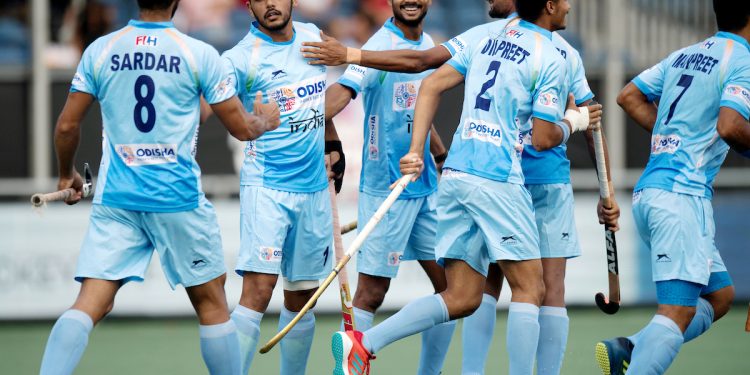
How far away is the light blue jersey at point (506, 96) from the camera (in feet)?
17.7

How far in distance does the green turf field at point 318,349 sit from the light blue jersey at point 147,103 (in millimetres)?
2483

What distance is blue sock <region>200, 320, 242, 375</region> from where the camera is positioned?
17.3ft

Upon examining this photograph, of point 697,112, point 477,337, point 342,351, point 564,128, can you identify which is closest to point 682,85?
point 697,112

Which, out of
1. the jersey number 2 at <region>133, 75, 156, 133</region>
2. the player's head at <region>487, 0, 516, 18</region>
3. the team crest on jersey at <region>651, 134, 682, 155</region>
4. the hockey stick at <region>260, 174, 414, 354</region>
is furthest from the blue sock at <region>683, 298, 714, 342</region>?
the jersey number 2 at <region>133, 75, 156, 133</region>

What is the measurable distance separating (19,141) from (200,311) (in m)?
6.74

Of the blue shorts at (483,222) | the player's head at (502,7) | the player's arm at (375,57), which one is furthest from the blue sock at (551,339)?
the player's head at (502,7)

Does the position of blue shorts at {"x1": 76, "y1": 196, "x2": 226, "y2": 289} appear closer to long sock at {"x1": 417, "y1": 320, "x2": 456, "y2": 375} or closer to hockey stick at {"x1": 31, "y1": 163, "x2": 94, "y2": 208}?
hockey stick at {"x1": 31, "y1": 163, "x2": 94, "y2": 208}

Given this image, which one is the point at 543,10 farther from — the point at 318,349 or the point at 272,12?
the point at 318,349

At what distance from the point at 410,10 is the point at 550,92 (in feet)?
3.89

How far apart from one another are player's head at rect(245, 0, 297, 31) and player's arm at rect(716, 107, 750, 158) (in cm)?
210

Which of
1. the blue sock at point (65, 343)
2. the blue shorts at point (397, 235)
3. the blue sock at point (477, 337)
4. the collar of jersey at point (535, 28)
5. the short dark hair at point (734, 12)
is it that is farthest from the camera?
the blue shorts at point (397, 235)

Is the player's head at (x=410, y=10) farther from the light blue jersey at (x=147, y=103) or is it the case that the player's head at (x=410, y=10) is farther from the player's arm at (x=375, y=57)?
the light blue jersey at (x=147, y=103)

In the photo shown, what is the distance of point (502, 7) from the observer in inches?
243

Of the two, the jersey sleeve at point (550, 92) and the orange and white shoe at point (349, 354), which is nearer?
the jersey sleeve at point (550, 92)
